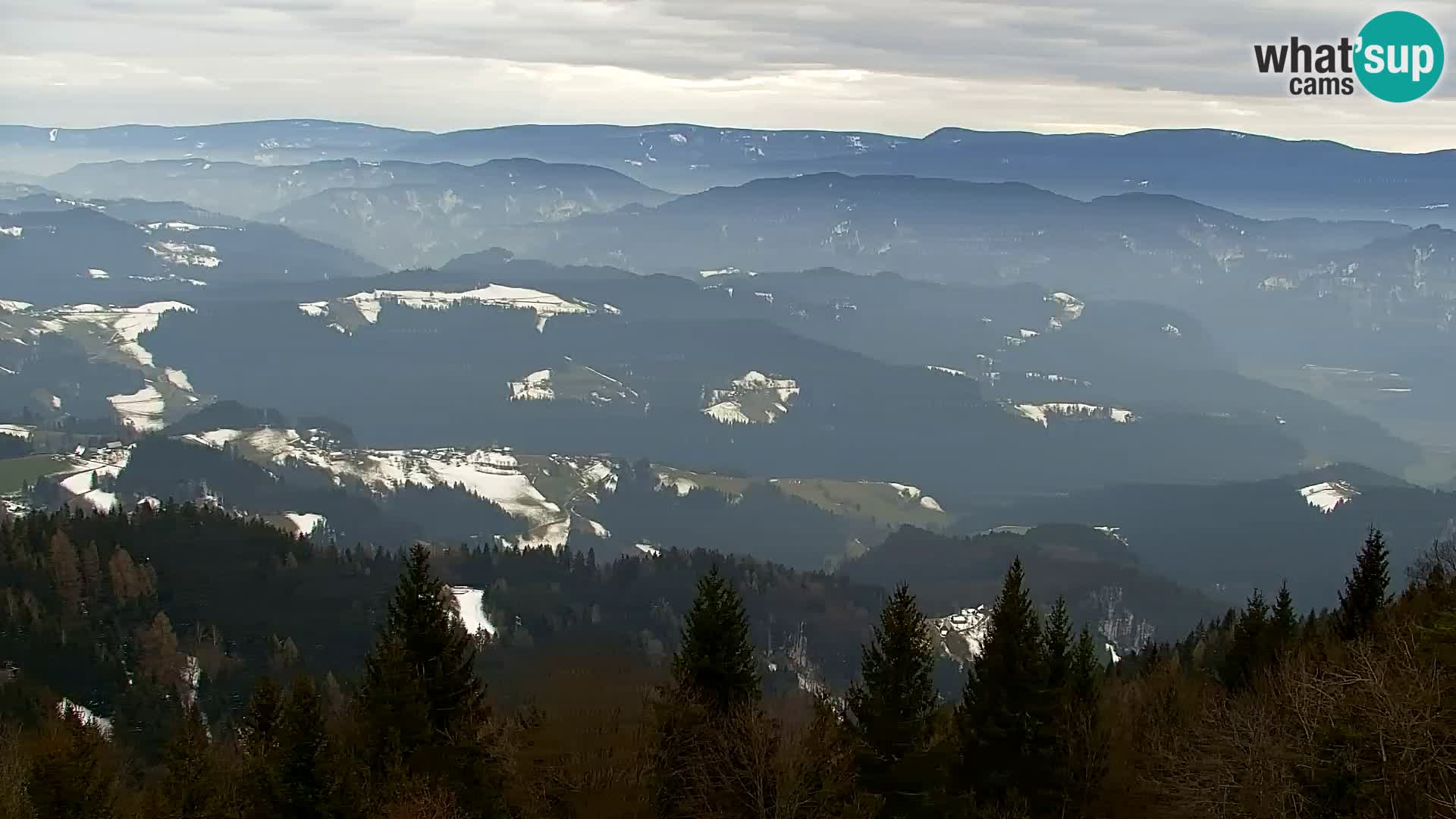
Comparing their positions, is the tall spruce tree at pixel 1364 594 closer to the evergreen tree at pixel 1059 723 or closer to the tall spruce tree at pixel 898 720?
the evergreen tree at pixel 1059 723

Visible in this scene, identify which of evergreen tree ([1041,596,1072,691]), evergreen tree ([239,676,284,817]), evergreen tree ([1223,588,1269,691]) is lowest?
evergreen tree ([1223,588,1269,691])

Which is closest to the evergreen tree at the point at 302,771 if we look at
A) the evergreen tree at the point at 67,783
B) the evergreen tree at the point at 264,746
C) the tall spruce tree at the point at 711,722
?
the evergreen tree at the point at 264,746

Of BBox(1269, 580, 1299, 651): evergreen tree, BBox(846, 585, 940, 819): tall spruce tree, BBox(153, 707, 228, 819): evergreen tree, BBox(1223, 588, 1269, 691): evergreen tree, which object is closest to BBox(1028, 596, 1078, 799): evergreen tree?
BBox(846, 585, 940, 819): tall spruce tree

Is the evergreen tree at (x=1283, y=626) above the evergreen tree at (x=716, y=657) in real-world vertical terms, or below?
below

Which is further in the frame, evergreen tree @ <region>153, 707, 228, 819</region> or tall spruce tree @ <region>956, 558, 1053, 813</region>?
tall spruce tree @ <region>956, 558, 1053, 813</region>

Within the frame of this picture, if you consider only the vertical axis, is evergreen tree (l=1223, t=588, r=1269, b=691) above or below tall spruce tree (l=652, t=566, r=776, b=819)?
below

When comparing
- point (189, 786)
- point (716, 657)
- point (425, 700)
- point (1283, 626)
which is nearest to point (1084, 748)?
point (716, 657)

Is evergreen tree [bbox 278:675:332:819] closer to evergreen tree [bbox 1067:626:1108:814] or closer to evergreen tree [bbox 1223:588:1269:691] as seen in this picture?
evergreen tree [bbox 1067:626:1108:814]
